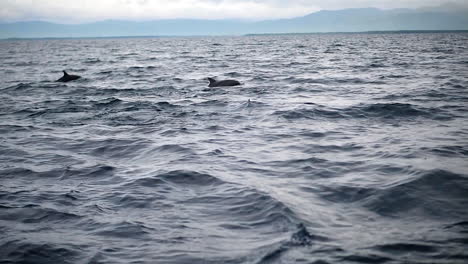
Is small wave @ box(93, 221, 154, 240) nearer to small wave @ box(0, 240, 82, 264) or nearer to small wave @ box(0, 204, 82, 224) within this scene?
small wave @ box(0, 240, 82, 264)

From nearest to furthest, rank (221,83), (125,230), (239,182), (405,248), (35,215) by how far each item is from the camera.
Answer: (405,248), (125,230), (35,215), (239,182), (221,83)

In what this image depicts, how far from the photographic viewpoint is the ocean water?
5031 mm

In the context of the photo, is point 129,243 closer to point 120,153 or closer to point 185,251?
point 185,251

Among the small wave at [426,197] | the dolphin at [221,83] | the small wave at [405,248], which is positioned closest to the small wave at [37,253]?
the small wave at [405,248]

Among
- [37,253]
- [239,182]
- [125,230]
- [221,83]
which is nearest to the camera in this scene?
[37,253]

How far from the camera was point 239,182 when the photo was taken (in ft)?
24.8

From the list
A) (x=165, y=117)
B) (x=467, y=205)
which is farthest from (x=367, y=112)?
(x=467, y=205)

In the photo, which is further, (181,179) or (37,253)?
(181,179)

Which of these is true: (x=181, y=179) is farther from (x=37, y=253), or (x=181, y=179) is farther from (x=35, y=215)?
(x=37, y=253)

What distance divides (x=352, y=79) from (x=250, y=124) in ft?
42.4

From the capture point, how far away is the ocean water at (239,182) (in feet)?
16.5

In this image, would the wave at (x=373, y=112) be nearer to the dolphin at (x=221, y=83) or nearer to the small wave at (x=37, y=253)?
the dolphin at (x=221, y=83)

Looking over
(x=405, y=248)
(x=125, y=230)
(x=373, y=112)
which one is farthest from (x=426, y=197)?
(x=373, y=112)

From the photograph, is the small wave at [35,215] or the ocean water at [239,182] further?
the small wave at [35,215]
